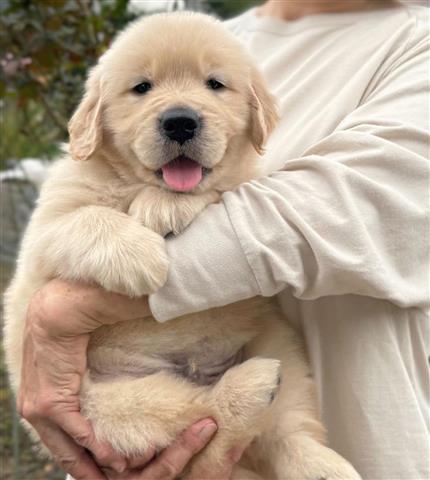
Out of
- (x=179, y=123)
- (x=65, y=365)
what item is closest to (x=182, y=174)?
(x=179, y=123)

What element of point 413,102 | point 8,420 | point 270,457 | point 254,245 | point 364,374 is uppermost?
point 413,102

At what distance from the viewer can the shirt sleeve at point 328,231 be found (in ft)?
5.30

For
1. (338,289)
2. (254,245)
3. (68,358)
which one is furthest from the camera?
(68,358)

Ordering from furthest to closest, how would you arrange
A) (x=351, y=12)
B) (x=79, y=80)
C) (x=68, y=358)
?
(x=79, y=80)
(x=351, y=12)
(x=68, y=358)

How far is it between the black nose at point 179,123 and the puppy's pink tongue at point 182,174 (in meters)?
0.10

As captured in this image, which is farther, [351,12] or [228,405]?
[351,12]

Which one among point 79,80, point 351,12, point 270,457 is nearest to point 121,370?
point 270,457

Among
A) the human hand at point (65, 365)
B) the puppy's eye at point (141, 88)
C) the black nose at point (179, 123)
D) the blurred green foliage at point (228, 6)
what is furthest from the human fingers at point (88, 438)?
the blurred green foliage at point (228, 6)

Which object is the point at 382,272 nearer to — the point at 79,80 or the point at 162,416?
the point at 162,416

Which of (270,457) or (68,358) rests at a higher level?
(68,358)

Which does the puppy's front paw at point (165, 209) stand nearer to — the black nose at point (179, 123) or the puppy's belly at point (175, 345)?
the black nose at point (179, 123)

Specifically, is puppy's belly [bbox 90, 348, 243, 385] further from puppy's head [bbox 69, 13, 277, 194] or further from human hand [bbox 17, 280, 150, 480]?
puppy's head [bbox 69, 13, 277, 194]

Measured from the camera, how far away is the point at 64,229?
5.90 ft

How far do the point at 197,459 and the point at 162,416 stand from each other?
0.16m
